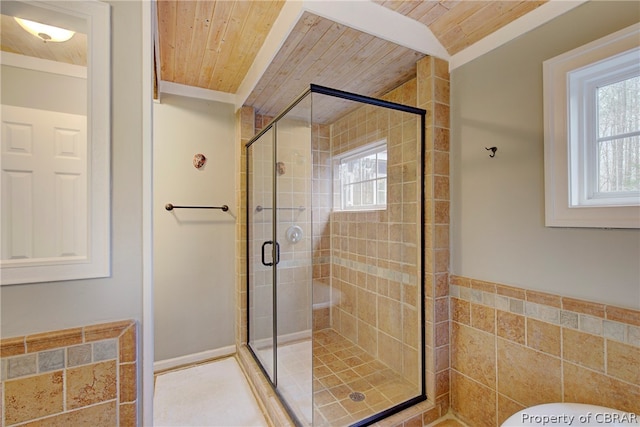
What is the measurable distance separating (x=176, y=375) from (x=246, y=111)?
7.74ft

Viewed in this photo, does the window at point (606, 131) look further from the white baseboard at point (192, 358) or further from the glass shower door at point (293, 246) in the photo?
the white baseboard at point (192, 358)

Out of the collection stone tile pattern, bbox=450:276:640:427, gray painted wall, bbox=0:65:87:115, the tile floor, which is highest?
gray painted wall, bbox=0:65:87:115

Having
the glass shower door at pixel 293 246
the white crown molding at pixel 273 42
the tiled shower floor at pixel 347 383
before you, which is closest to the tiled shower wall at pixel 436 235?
the tiled shower floor at pixel 347 383

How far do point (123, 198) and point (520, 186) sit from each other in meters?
1.82

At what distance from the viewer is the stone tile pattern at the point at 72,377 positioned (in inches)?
33.6

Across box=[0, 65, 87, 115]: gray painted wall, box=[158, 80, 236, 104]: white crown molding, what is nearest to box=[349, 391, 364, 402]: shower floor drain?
box=[0, 65, 87, 115]: gray painted wall

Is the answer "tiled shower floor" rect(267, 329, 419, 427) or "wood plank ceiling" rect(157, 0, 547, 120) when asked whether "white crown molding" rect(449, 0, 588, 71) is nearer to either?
"wood plank ceiling" rect(157, 0, 547, 120)

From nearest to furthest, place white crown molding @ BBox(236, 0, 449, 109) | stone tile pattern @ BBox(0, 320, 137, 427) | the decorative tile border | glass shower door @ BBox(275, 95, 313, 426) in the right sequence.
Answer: stone tile pattern @ BBox(0, 320, 137, 427) → the decorative tile border → white crown molding @ BBox(236, 0, 449, 109) → glass shower door @ BBox(275, 95, 313, 426)

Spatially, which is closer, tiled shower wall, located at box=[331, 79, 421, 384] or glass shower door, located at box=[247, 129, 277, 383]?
Answer: tiled shower wall, located at box=[331, 79, 421, 384]

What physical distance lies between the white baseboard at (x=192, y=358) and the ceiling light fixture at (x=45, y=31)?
2356 millimetres

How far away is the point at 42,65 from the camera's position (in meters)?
0.92

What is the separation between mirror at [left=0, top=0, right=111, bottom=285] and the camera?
0.87m

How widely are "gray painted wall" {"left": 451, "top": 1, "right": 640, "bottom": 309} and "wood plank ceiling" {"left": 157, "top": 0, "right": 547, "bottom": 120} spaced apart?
227 millimetres

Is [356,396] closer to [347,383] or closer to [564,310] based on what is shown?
[347,383]
